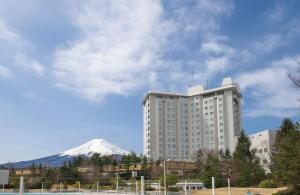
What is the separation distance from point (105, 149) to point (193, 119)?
59129 mm

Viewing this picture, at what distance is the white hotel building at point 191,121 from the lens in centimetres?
10650

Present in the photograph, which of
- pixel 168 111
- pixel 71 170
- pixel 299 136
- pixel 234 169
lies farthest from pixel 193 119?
pixel 299 136

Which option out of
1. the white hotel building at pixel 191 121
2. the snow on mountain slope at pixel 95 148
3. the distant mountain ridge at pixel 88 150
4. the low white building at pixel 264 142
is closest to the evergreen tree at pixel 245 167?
the low white building at pixel 264 142

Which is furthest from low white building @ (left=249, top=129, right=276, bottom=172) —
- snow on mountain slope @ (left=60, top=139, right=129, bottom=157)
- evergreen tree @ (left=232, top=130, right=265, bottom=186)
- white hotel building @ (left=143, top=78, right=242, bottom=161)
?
snow on mountain slope @ (left=60, top=139, right=129, bottom=157)

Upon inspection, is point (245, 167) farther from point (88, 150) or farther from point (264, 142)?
point (88, 150)

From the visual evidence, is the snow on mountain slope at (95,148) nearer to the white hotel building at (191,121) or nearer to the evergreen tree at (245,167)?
the white hotel building at (191,121)

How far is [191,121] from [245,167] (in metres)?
66.6

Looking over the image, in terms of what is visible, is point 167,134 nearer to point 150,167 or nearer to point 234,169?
point 150,167

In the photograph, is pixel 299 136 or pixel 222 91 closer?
pixel 299 136

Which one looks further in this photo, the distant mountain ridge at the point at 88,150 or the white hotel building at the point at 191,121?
the distant mountain ridge at the point at 88,150

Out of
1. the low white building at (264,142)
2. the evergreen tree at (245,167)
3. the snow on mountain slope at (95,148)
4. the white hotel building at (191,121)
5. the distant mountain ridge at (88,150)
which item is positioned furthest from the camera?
the snow on mountain slope at (95,148)

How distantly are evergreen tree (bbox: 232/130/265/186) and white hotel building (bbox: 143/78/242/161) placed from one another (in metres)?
50.1

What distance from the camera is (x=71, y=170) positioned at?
217ft

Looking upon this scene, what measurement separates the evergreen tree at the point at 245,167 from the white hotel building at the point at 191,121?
50.1 m
